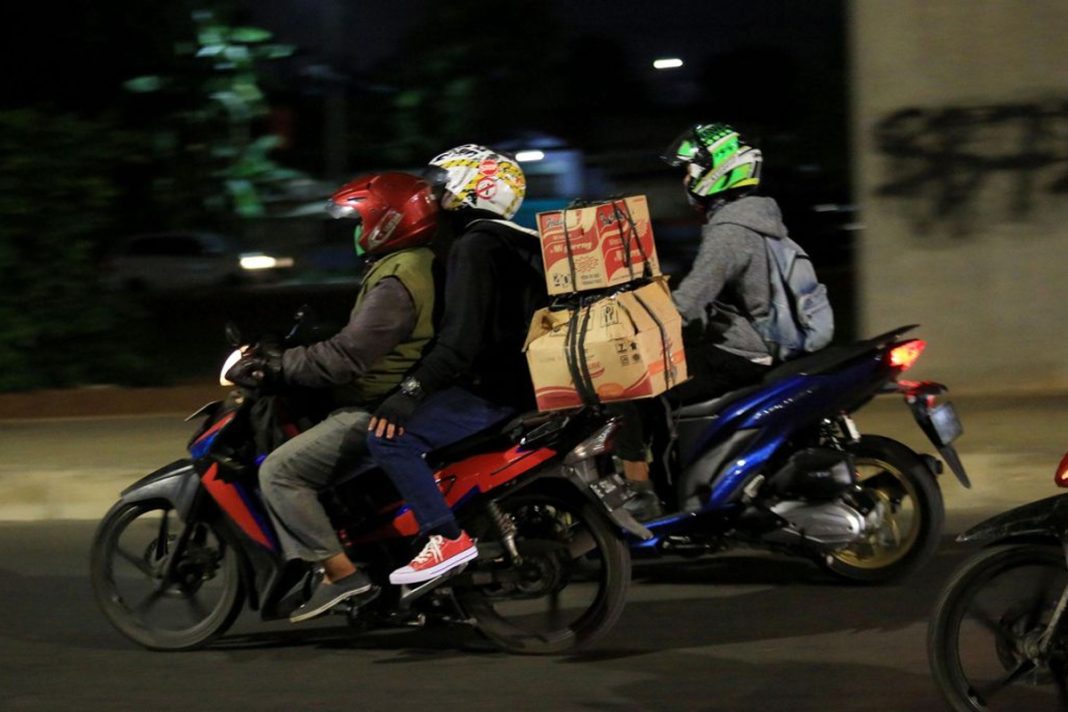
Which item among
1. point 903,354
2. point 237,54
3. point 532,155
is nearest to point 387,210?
point 903,354

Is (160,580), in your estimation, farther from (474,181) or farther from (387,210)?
(474,181)

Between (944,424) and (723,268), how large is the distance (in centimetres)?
109

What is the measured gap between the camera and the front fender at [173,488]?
19.5ft

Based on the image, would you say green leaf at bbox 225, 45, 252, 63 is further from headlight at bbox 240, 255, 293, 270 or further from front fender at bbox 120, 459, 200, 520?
front fender at bbox 120, 459, 200, 520

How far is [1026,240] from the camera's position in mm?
10172

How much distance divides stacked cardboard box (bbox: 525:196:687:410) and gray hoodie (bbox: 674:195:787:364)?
2.96 feet

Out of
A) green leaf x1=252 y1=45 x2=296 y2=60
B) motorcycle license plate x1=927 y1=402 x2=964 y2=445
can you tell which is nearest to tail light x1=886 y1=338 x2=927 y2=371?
motorcycle license plate x1=927 y1=402 x2=964 y2=445

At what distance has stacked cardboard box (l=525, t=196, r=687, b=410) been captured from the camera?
18.1 ft

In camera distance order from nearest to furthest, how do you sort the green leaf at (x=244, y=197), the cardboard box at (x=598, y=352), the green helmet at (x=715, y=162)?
the cardboard box at (x=598, y=352) < the green helmet at (x=715, y=162) < the green leaf at (x=244, y=197)

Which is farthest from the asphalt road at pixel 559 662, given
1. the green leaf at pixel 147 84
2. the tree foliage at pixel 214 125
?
the green leaf at pixel 147 84

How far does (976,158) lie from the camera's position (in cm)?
1021

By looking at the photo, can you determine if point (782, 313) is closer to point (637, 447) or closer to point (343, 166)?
point (637, 447)

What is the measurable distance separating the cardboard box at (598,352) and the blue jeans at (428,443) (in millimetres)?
285

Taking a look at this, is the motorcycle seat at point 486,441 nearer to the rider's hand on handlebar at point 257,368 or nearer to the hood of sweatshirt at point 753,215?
the rider's hand on handlebar at point 257,368
